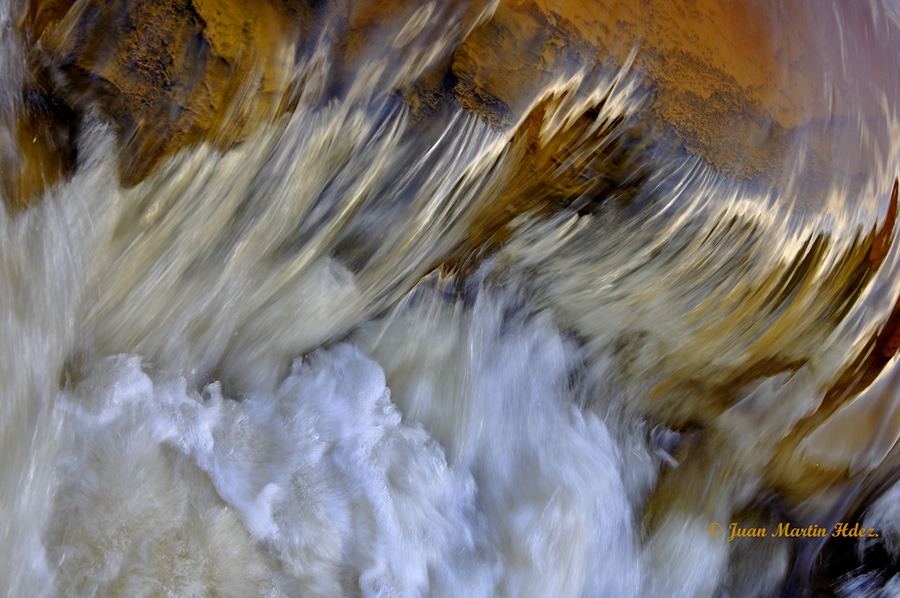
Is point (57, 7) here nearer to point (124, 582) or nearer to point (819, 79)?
point (124, 582)

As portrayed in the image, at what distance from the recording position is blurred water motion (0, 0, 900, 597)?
155 cm

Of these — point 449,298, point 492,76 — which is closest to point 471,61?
point 492,76

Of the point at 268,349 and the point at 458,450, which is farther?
the point at 458,450

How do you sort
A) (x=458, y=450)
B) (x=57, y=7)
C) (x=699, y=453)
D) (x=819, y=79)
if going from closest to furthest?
(x=57, y=7), (x=819, y=79), (x=458, y=450), (x=699, y=453)

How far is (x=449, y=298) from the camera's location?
2.03 meters

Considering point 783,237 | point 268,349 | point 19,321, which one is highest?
point 783,237

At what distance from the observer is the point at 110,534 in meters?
1.60

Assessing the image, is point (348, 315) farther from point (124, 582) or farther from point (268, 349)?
point (124, 582)

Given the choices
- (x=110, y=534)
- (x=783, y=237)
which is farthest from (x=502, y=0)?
(x=110, y=534)

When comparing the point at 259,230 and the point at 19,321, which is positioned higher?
the point at 259,230

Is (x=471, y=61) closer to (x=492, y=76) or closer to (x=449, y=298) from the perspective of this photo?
(x=492, y=76)

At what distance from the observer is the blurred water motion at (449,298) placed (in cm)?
155

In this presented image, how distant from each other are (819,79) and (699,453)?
1410 millimetres

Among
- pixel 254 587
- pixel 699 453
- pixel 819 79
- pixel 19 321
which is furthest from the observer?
pixel 699 453
